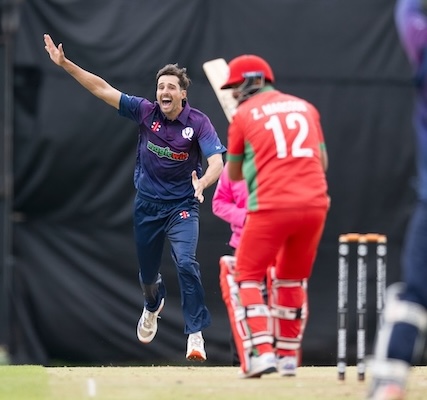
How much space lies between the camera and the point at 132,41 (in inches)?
445

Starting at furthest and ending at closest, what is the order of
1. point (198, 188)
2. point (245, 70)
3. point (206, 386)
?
point (198, 188)
point (245, 70)
point (206, 386)

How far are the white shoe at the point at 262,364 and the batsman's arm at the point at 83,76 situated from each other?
285cm

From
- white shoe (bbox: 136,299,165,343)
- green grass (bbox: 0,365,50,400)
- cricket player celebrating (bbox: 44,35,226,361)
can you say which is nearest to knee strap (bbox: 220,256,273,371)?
green grass (bbox: 0,365,50,400)

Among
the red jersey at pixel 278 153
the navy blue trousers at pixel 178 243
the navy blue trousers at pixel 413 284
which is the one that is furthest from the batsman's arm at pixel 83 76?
the navy blue trousers at pixel 413 284

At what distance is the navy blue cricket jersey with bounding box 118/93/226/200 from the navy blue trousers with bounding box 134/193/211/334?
3.8 inches

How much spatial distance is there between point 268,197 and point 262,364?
0.96m

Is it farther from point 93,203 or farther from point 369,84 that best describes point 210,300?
point 369,84

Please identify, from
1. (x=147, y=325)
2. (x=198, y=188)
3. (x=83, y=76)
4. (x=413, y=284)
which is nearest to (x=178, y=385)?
(x=198, y=188)

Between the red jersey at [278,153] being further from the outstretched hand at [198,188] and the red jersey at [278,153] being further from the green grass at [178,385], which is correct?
the outstretched hand at [198,188]

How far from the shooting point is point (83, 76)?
29.8 ft

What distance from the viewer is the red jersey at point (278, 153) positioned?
6.95 meters

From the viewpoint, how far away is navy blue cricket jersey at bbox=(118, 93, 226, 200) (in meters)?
9.26

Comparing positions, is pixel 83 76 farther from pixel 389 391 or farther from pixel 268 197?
pixel 389 391

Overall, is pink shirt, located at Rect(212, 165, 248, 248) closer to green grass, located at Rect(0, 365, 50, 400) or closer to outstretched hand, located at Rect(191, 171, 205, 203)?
outstretched hand, located at Rect(191, 171, 205, 203)
